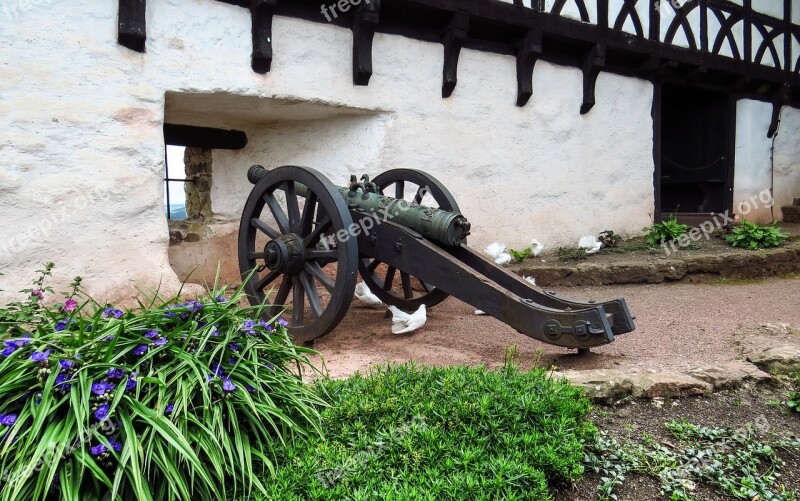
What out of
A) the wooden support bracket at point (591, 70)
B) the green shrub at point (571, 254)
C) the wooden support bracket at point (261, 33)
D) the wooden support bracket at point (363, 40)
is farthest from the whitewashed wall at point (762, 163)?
the wooden support bracket at point (261, 33)

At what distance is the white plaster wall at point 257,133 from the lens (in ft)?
11.3

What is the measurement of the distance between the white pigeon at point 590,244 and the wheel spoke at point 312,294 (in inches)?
139

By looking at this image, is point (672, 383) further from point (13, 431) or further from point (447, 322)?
point (13, 431)

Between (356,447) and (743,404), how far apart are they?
5.02 ft

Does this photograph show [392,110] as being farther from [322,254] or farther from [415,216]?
[322,254]

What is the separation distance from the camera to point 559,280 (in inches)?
203

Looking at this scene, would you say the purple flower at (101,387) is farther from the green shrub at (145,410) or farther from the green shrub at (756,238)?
the green shrub at (756,238)

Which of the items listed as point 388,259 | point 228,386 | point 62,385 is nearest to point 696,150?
point 388,259

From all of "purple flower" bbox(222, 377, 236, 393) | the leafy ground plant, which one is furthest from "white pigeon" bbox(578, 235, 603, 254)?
"purple flower" bbox(222, 377, 236, 393)

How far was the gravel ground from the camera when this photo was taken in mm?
2854

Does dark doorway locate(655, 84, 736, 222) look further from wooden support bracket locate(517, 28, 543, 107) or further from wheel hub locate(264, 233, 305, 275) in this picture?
wheel hub locate(264, 233, 305, 275)

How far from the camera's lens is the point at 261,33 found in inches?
164

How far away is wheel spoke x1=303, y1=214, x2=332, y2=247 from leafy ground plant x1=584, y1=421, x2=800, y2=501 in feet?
5.84

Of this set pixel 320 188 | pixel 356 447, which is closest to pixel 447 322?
pixel 320 188
